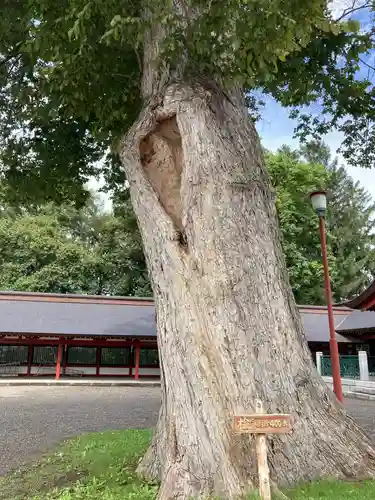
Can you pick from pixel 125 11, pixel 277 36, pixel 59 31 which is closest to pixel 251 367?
pixel 277 36

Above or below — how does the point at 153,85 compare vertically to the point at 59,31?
below

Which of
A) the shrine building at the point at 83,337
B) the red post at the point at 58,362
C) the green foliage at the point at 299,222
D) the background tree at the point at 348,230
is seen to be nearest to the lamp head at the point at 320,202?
the shrine building at the point at 83,337

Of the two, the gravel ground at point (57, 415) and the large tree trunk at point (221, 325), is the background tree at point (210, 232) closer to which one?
the large tree trunk at point (221, 325)

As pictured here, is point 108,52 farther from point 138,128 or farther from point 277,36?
point 277,36

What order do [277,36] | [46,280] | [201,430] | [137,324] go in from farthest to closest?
[46,280], [137,324], [277,36], [201,430]

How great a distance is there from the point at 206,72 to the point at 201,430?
390 centimetres

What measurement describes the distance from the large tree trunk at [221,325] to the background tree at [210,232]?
0.04 feet

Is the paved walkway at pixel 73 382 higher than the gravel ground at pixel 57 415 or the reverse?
higher

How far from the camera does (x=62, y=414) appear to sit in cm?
1013

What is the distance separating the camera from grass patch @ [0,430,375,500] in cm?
348

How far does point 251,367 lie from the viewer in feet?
12.2

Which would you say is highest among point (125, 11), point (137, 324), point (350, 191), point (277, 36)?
point (350, 191)

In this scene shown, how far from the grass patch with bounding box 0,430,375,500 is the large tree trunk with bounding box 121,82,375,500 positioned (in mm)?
182

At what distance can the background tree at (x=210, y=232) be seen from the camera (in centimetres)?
365
